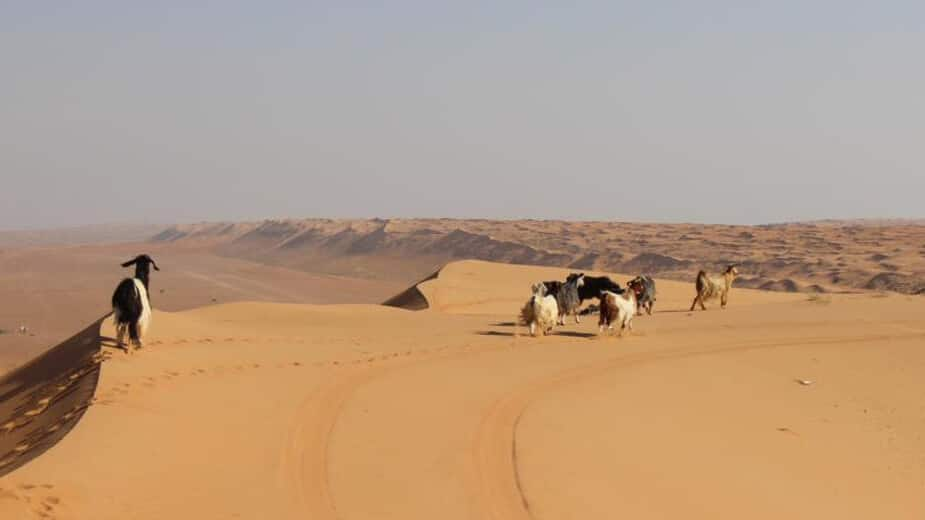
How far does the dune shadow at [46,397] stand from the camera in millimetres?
8609

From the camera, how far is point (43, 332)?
3141cm

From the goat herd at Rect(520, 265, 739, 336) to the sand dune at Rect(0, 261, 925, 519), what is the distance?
0.51m

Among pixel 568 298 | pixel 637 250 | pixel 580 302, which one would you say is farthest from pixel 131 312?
pixel 637 250

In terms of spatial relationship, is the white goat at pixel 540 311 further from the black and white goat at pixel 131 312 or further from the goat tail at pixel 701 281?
the goat tail at pixel 701 281

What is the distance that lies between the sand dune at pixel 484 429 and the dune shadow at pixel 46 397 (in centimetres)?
29

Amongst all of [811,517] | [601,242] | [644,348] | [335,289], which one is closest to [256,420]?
[811,517]

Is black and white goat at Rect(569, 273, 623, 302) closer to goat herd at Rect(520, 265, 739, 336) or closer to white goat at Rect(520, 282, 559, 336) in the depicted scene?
goat herd at Rect(520, 265, 739, 336)

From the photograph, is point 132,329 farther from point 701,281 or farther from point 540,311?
point 701,281

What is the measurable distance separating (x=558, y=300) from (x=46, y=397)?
11732 mm

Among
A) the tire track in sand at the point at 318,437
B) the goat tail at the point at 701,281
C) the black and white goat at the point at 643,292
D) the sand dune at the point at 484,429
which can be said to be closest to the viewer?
the tire track in sand at the point at 318,437

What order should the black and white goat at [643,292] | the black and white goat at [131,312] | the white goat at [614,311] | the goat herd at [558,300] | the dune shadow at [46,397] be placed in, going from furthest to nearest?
the black and white goat at [643,292]
the white goat at [614,311]
the goat herd at [558,300]
the black and white goat at [131,312]
the dune shadow at [46,397]

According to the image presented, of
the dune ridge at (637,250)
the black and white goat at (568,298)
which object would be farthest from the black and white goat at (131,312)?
the dune ridge at (637,250)

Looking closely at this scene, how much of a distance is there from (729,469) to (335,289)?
44398mm

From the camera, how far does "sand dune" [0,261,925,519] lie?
7.38m
